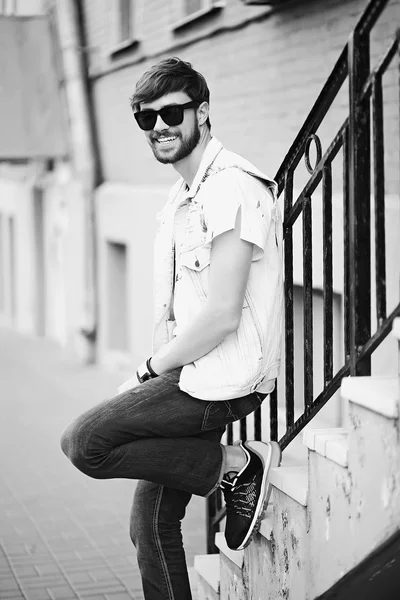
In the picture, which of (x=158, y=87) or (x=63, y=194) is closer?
(x=158, y=87)

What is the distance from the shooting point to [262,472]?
11.2 feet

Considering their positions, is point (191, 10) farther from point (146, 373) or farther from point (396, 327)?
point (396, 327)

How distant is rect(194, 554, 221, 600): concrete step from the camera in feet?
13.4

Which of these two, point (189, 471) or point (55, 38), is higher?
point (55, 38)

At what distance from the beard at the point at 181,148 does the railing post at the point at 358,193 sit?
1.86ft

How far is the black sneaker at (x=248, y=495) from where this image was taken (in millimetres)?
3387

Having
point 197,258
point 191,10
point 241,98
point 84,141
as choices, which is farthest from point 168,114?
point 84,141

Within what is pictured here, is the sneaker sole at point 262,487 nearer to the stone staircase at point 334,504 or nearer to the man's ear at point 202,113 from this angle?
the stone staircase at point 334,504

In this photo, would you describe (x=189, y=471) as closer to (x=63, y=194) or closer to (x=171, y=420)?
(x=171, y=420)

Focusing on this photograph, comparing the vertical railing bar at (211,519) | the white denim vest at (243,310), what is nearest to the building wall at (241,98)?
the vertical railing bar at (211,519)

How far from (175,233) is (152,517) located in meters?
0.95

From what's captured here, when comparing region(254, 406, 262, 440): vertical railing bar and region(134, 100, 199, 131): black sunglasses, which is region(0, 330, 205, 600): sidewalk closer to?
region(254, 406, 262, 440): vertical railing bar

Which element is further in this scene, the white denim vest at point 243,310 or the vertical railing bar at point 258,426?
the vertical railing bar at point 258,426

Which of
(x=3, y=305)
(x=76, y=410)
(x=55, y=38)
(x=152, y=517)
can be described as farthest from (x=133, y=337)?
(x=3, y=305)
